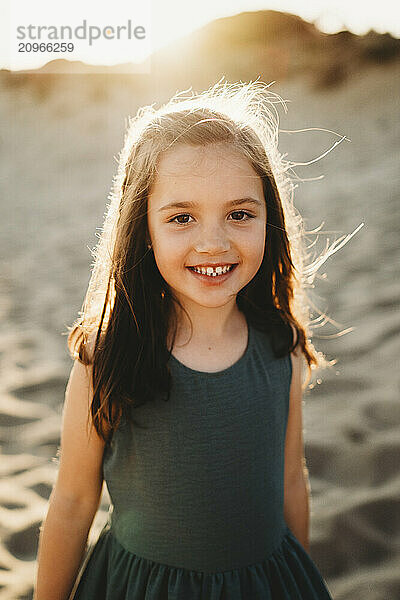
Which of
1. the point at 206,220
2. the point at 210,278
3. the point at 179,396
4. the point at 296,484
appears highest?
the point at 206,220

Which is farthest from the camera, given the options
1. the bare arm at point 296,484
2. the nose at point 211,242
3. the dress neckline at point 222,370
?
the bare arm at point 296,484

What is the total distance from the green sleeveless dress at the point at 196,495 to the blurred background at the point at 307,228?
2.20ft

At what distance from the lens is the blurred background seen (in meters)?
2.51

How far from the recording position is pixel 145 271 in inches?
55.4

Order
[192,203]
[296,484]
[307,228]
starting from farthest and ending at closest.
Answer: [307,228], [296,484], [192,203]

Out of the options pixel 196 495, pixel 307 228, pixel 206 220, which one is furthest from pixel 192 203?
pixel 307 228

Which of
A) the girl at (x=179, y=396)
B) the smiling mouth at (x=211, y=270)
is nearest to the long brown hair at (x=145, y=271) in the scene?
the girl at (x=179, y=396)

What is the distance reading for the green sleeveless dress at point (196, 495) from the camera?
4.36ft

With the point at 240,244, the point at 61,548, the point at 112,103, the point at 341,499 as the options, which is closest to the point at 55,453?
the point at 341,499

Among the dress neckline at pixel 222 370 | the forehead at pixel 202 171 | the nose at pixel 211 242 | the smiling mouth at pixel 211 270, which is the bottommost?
the dress neckline at pixel 222 370

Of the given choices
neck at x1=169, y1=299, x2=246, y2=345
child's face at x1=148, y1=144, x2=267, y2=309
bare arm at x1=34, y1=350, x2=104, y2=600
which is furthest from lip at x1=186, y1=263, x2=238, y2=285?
bare arm at x1=34, y1=350, x2=104, y2=600

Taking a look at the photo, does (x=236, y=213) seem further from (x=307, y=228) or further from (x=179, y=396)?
(x=307, y=228)

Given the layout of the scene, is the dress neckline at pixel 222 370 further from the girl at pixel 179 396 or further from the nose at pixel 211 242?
the nose at pixel 211 242

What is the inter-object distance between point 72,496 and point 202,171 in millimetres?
746
